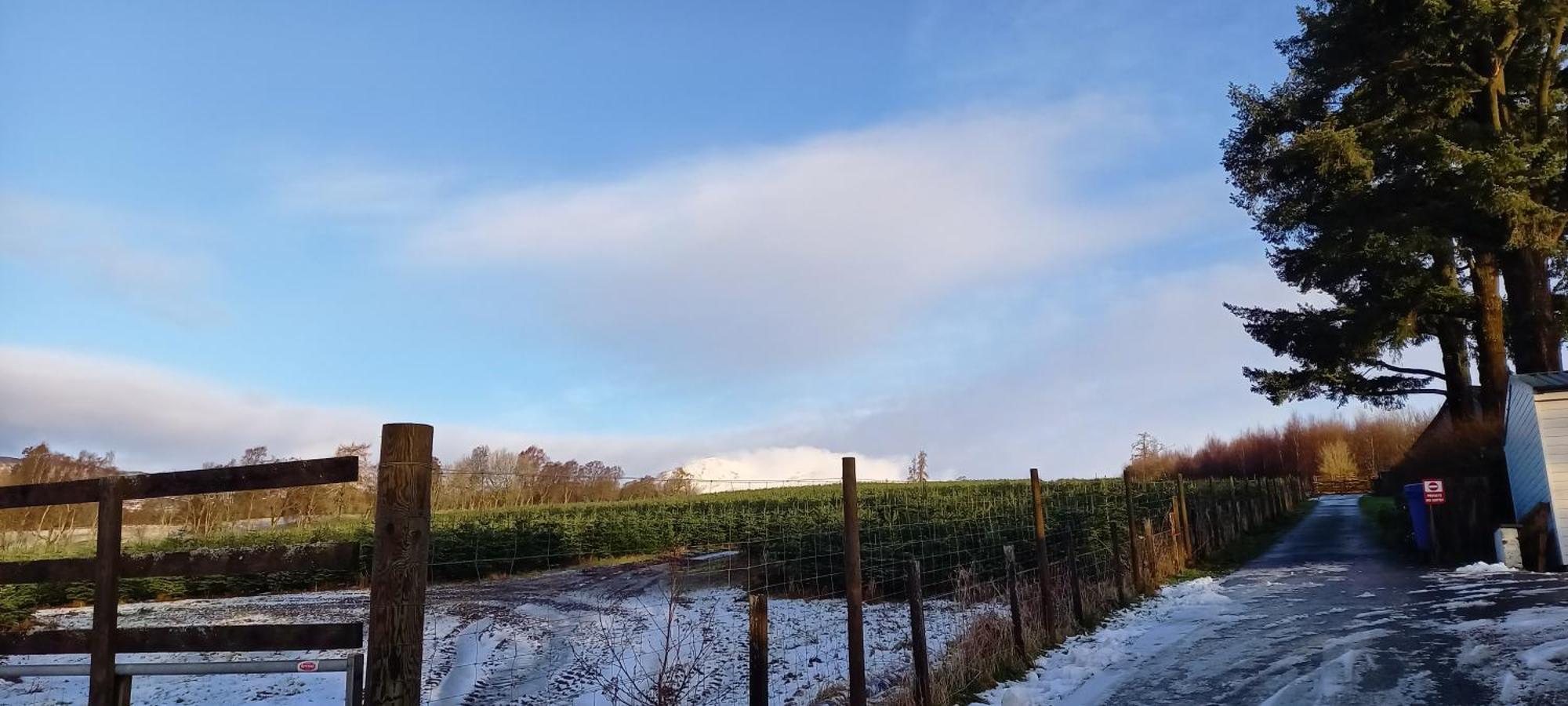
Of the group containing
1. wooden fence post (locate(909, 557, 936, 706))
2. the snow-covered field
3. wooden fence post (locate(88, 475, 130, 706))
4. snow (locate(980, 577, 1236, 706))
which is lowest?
the snow-covered field

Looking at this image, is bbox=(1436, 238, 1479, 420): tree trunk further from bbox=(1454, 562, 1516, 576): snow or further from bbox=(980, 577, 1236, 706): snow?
bbox=(980, 577, 1236, 706): snow

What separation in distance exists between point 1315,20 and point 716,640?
60.0 ft

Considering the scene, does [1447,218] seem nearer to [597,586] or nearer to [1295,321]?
[1295,321]

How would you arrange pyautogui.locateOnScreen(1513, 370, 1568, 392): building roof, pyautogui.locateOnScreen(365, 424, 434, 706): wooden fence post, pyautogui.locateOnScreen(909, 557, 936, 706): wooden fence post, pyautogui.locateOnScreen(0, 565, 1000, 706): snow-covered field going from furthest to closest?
pyautogui.locateOnScreen(1513, 370, 1568, 392): building roof → pyautogui.locateOnScreen(0, 565, 1000, 706): snow-covered field → pyautogui.locateOnScreen(909, 557, 936, 706): wooden fence post → pyautogui.locateOnScreen(365, 424, 434, 706): wooden fence post

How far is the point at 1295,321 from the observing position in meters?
21.0

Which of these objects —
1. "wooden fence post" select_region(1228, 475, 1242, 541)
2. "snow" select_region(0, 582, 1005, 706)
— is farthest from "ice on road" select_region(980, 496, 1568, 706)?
"wooden fence post" select_region(1228, 475, 1242, 541)

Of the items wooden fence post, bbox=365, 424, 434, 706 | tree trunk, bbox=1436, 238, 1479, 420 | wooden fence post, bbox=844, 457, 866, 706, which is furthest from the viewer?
tree trunk, bbox=1436, 238, 1479, 420

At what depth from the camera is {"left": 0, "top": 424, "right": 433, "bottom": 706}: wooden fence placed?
3.13m

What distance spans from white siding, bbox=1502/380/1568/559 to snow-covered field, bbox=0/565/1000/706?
899 centimetres

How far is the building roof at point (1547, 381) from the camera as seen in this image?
12.8 meters

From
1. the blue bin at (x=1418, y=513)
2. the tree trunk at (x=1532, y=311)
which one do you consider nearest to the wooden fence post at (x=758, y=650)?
the blue bin at (x=1418, y=513)

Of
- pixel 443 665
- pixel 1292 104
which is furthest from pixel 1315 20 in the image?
pixel 443 665

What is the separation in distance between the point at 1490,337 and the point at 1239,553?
21.0ft

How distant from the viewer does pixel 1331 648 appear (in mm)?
7840
